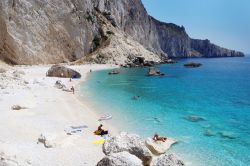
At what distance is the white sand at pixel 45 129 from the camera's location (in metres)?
13.0

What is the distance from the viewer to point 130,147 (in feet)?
44.1

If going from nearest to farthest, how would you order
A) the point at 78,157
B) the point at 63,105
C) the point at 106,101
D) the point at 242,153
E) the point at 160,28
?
the point at 78,157 → the point at 242,153 → the point at 63,105 → the point at 106,101 → the point at 160,28

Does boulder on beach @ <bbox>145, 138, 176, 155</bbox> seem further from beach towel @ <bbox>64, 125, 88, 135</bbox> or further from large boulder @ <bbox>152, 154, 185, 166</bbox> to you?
beach towel @ <bbox>64, 125, 88, 135</bbox>

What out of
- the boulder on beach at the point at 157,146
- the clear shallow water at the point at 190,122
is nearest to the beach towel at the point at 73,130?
the clear shallow water at the point at 190,122

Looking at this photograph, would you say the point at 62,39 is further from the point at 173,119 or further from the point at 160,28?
the point at 160,28

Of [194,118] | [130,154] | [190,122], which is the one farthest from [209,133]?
[130,154]

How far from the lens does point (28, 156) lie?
1252 cm

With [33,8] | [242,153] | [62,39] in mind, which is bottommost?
[242,153]

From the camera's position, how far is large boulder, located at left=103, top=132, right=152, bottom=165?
526 inches

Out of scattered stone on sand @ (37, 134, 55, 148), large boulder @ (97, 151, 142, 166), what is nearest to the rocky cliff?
scattered stone on sand @ (37, 134, 55, 148)

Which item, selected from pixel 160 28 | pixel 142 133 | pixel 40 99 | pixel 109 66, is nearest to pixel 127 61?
pixel 109 66

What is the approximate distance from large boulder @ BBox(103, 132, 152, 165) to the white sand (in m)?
0.81

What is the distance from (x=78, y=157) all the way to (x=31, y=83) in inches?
1032

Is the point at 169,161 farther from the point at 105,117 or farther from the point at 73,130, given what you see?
the point at 105,117
